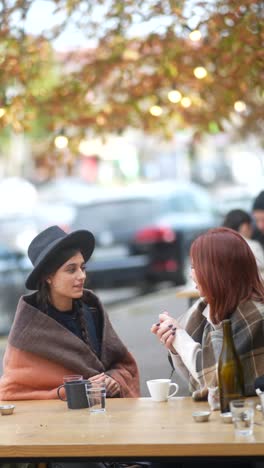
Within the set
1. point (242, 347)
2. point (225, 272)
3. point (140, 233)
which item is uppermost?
point (225, 272)

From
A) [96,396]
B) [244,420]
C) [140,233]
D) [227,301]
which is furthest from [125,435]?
[140,233]

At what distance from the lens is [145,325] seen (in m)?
13.6

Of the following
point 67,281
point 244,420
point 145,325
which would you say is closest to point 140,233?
point 145,325

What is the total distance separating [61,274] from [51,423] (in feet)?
3.74

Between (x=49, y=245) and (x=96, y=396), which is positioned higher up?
(x=49, y=245)

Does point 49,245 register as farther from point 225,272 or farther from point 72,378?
point 225,272

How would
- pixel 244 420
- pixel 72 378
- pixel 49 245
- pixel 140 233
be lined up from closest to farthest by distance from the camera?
pixel 244 420, pixel 72 378, pixel 49 245, pixel 140 233

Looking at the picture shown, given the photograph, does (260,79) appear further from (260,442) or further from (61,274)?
(260,442)

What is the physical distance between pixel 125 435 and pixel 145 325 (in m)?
9.91

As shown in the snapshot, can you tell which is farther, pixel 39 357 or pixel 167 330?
pixel 39 357

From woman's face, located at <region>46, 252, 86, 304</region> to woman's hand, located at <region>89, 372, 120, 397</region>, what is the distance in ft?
1.43

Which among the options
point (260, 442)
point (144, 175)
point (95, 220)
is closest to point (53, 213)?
point (95, 220)

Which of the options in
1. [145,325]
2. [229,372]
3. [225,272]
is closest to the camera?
[229,372]

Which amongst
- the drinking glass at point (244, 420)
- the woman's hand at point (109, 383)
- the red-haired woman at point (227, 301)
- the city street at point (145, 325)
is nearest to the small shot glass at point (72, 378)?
the woman's hand at point (109, 383)
